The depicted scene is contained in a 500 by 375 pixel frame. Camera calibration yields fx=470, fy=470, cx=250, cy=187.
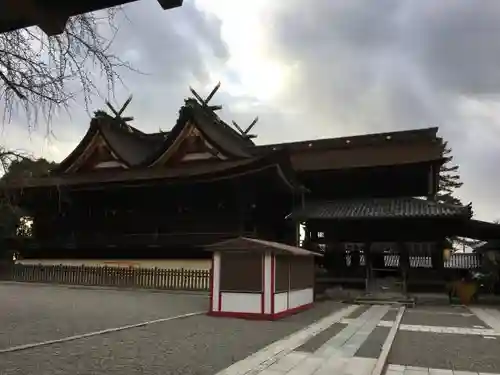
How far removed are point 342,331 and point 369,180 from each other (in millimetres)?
14357

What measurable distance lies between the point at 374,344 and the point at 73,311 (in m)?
7.23

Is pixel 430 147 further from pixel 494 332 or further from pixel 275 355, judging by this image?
pixel 275 355

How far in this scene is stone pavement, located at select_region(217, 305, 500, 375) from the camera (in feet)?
20.8

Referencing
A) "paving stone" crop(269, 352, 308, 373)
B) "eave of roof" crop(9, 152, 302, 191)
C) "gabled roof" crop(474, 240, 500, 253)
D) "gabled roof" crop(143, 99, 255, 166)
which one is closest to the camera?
"paving stone" crop(269, 352, 308, 373)

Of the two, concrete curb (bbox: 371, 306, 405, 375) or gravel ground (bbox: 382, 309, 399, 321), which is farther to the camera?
gravel ground (bbox: 382, 309, 399, 321)

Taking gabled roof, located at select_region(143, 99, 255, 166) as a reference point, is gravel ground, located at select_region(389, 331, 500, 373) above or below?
below

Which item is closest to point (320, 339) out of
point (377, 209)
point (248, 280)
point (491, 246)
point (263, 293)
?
point (263, 293)

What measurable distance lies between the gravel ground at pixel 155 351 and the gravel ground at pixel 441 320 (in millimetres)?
4064

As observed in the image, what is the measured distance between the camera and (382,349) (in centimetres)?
768

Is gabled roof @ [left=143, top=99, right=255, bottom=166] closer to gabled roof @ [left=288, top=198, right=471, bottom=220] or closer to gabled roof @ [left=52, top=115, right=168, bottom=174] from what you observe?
gabled roof @ [left=52, top=115, right=168, bottom=174]

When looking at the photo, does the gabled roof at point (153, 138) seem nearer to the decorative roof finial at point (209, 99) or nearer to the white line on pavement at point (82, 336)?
the decorative roof finial at point (209, 99)

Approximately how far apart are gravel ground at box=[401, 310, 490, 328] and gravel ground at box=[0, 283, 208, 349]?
577 cm

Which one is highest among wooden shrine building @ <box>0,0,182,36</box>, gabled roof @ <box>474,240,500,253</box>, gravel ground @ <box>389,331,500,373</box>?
wooden shrine building @ <box>0,0,182,36</box>

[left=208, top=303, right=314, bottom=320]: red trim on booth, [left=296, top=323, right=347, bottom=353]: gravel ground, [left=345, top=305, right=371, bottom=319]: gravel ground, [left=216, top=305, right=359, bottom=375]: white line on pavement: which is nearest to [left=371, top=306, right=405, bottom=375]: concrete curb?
[left=296, top=323, right=347, bottom=353]: gravel ground
